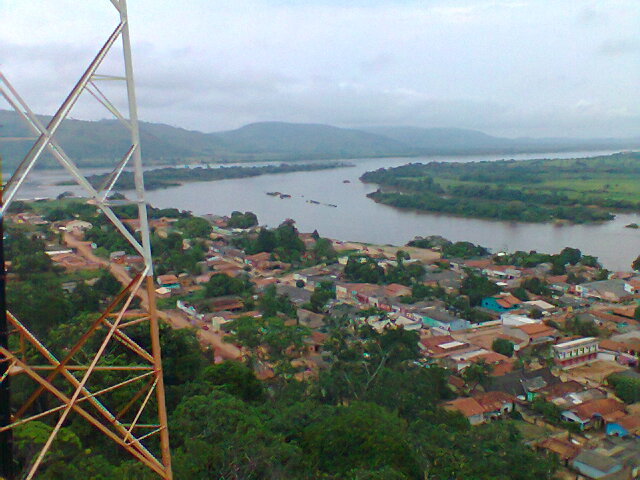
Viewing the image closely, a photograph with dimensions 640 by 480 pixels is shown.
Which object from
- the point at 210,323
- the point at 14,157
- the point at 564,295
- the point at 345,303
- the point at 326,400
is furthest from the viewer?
the point at 564,295

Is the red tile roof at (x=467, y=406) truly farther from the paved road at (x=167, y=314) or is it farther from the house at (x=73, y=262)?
the house at (x=73, y=262)

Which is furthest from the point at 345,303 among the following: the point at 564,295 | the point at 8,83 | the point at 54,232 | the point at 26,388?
the point at 8,83

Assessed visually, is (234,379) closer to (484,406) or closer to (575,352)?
(484,406)

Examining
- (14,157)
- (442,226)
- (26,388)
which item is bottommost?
(442,226)

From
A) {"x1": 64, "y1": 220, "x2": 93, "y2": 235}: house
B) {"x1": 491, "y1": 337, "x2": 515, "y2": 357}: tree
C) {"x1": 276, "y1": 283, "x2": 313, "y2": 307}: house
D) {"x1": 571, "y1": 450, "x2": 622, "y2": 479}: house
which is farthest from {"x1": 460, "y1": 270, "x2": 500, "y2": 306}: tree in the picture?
{"x1": 64, "y1": 220, "x2": 93, "y2": 235}: house

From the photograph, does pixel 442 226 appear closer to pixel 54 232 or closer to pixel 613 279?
pixel 613 279

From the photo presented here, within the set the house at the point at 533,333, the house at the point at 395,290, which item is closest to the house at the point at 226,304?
the house at the point at 395,290

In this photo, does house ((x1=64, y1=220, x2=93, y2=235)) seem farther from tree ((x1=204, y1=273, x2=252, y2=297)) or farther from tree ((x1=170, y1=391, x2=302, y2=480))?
tree ((x1=170, y1=391, x2=302, y2=480))
